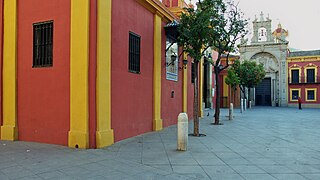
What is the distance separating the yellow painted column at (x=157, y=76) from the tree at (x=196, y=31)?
1.22 metres

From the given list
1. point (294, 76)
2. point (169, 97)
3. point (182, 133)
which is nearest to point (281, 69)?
A: point (294, 76)

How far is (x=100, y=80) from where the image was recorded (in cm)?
751

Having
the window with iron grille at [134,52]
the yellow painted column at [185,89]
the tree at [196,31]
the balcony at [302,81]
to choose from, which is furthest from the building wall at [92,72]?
the balcony at [302,81]

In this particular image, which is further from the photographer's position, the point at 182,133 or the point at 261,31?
the point at 261,31

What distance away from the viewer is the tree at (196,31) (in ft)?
32.1

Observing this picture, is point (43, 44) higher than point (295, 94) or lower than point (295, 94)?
higher

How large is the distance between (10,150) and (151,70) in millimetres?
5734

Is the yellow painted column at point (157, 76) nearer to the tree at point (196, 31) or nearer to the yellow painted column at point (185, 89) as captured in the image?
the tree at point (196, 31)

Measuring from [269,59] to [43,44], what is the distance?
41.5m

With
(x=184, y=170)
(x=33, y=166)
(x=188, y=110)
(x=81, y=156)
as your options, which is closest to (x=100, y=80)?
(x=81, y=156)

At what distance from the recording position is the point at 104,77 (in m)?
7.69

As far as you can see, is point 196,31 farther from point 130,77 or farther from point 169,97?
point 169,97

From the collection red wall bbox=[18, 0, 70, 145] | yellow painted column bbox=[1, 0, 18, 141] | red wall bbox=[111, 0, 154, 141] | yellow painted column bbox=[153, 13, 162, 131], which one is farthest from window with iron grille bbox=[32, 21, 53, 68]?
yellow painted column bbox=[153, 13, 162, 131]

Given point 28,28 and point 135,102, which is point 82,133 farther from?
point 28,28
